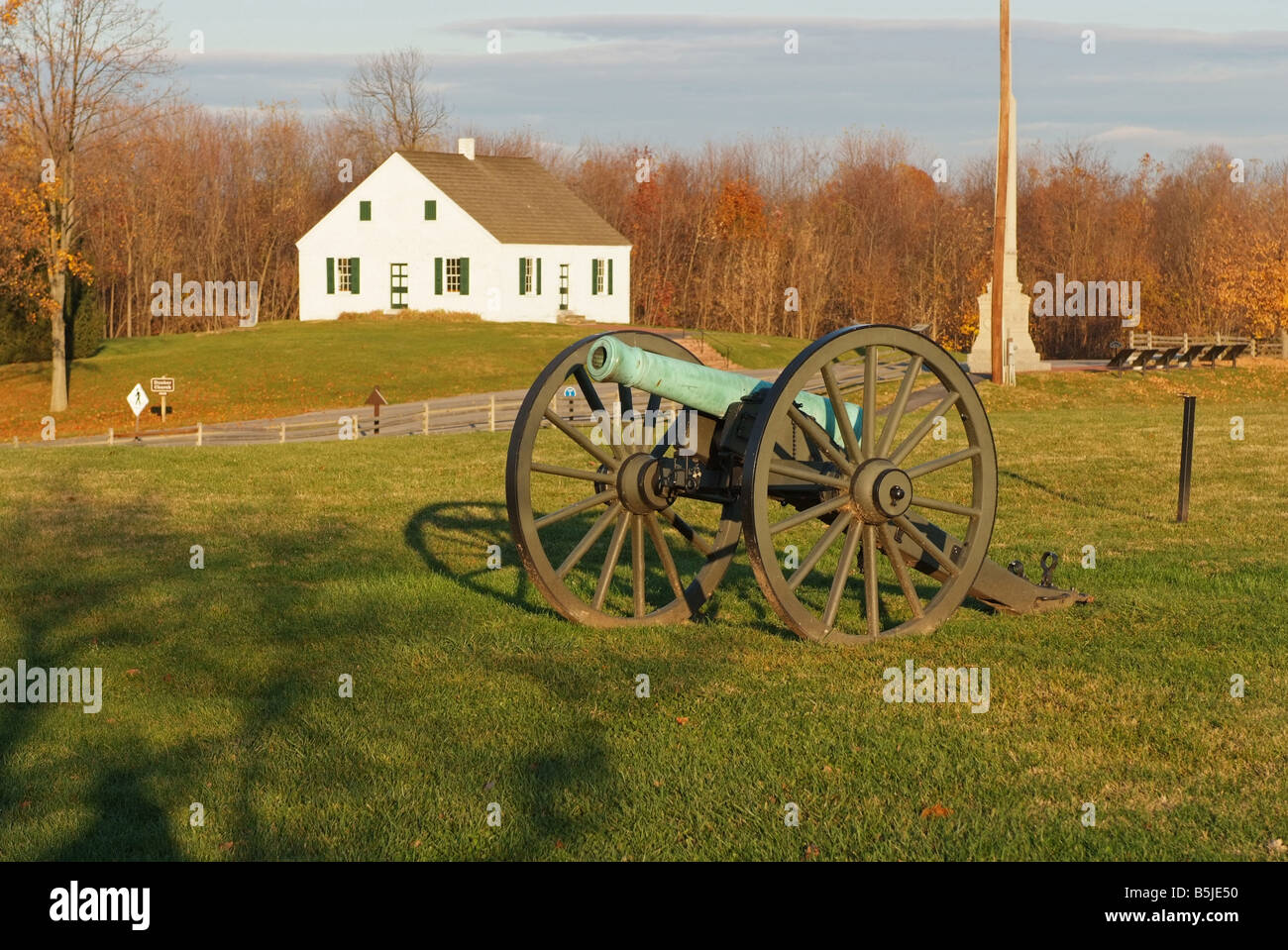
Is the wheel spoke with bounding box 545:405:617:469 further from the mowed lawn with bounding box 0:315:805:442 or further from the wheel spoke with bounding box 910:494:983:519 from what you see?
the mowed lawn with bounding box 0:315:805:442

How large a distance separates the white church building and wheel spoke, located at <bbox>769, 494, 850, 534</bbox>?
45240 mm

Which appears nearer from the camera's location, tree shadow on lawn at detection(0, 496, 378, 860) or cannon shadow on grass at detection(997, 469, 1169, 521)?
tree shadow on lawn at detection(0, 496, 378, 860)

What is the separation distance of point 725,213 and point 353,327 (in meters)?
22.2

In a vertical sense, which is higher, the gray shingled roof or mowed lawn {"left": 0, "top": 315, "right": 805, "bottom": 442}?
the gray shingled roof

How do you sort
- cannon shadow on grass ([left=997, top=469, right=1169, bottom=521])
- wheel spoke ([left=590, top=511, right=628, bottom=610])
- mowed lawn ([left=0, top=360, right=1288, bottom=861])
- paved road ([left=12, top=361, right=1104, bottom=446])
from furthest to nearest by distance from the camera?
paved road ([left=12, top=361, right=1104, bottom=446]), cannon shadow on grass ([left=997, top=469, right=1169, bottom=521]), wheel spoke ([left=590, top=511, right=628, bottom=610]), mowed lawn ([left=0, top=360, right=1288, bottom=861])

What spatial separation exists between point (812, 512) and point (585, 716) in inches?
67.3

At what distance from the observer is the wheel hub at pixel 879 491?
7684 millimetres

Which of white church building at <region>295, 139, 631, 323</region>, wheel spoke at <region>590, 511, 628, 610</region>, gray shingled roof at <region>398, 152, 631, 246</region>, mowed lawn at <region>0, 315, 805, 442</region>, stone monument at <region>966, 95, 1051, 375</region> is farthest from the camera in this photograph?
gray shingled roof at <region>398, 152, 631, 246</region>

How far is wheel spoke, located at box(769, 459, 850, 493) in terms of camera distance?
7.38 metres

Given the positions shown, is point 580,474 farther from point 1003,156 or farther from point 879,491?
point 1003,156

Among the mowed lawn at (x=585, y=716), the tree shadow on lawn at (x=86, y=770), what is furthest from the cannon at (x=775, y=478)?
the tree shadow on lawn at (x=86, y=770)

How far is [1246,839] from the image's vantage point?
5.15m

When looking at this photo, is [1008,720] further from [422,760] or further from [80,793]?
[80,793]

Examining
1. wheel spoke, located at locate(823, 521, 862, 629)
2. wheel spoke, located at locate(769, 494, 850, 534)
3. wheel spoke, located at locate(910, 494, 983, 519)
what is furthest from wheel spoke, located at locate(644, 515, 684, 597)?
wheel spoke, located at locate(910, 494, 983, 519)
